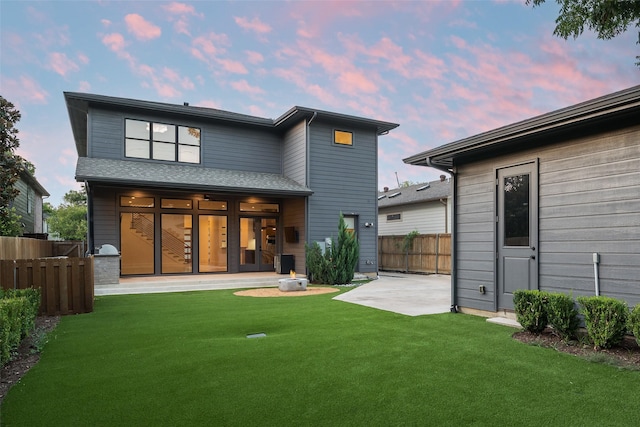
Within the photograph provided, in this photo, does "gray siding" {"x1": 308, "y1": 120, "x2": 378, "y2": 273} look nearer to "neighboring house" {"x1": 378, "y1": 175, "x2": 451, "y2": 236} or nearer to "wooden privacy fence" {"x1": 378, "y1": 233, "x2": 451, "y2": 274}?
"wooden privacy fence" {"x1": 378, "y1": 233, "x2": 451, "y2": 274}

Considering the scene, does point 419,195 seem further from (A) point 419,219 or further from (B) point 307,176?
(B) point 307,176

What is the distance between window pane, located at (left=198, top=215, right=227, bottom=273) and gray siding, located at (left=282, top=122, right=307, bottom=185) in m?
2.96

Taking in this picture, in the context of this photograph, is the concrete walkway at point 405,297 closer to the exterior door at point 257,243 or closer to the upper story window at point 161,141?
the exterior door at point 257,243

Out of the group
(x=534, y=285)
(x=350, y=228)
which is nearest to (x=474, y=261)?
(x=534, y=285)

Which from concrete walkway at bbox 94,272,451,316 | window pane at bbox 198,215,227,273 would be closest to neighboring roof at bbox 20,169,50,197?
window pane at bbox 198,215,227,273

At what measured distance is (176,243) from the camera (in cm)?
→ 1322

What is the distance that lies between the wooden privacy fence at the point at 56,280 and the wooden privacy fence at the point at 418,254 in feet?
38.8

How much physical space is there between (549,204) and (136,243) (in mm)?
11637

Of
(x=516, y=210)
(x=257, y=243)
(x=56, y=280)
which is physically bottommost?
(x=56, y=280)

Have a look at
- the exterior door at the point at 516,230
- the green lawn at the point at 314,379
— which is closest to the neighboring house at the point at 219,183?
the green lawn at the point at 314,379

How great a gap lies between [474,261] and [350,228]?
787 centimetres

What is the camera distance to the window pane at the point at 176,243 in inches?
513

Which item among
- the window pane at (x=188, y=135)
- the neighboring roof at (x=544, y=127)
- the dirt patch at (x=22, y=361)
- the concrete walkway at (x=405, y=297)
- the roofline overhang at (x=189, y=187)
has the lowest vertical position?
the concrete walkway at (x=405, y=297)

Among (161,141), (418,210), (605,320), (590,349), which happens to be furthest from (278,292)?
(418,210)
